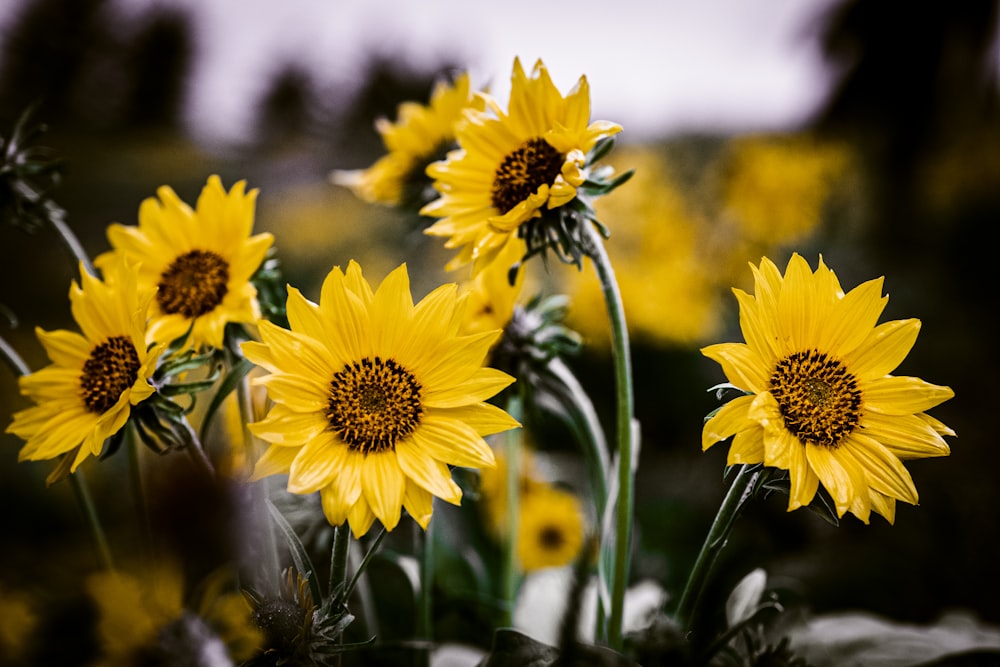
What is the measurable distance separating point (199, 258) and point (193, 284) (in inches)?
1.4

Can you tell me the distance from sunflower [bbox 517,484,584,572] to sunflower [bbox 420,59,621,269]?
2.23ft

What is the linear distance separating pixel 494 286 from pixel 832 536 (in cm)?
99

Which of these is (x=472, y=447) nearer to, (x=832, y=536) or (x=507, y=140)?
(x=507, y=140)

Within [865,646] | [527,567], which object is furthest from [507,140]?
[527,567]

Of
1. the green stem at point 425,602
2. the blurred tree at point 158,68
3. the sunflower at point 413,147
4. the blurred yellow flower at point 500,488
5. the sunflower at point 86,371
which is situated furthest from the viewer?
the blurred tree at point 158,68

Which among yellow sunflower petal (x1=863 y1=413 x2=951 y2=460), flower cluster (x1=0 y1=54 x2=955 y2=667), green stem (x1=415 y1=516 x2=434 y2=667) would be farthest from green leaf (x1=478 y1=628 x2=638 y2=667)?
yellow sunflower petal (x1=863 y1=413 x2=951 y2=460)

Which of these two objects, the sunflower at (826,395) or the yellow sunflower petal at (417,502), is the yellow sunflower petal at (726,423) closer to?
the sunflower at (826,395)

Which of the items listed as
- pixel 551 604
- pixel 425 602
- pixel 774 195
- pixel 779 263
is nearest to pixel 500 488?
pixel 551 604

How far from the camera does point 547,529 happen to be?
1145mm

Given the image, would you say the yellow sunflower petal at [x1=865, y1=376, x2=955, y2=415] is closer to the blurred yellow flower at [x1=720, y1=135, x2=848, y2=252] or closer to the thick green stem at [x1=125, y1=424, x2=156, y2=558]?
the thick green stem at [x1=125, y1=424, x2=156, y2=558]

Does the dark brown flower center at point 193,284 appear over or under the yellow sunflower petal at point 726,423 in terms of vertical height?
over

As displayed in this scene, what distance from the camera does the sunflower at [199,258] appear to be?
0.50m

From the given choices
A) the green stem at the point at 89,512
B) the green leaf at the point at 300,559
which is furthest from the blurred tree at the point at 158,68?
the green leaf at the point at 300,559

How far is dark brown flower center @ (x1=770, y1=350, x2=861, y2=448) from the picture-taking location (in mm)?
423
